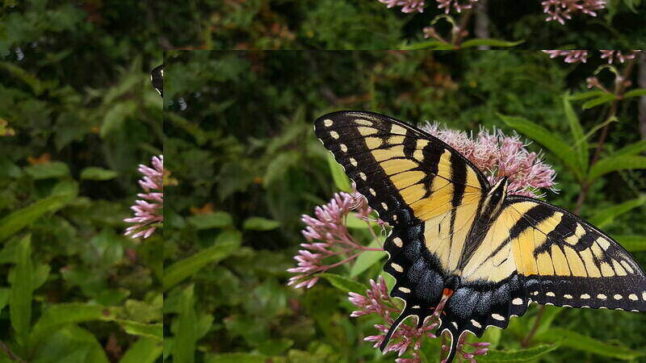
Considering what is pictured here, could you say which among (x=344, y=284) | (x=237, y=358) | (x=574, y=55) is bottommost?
(x=237, y=358)

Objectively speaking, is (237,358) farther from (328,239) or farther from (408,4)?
(408,4)

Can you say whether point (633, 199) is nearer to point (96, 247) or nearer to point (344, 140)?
point (344, 140)

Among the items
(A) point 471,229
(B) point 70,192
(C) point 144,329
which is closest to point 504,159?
(A) point 471,229

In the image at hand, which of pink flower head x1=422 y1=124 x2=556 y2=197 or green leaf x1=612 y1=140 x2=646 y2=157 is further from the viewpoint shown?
green leaf x1=612 y1=140 x2=646 y2=157

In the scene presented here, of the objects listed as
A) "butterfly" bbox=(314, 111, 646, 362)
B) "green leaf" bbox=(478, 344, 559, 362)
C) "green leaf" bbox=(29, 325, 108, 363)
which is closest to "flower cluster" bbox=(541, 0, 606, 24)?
"butterfly" bbox=(314, 111, 646, 362)

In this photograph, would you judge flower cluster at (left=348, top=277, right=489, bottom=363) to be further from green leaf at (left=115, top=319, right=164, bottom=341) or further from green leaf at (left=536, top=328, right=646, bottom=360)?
green leaf at (left=115, top=319, right=164, bottom=341)

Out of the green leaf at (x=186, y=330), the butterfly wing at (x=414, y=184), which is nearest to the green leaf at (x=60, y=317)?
the green leaf at (x=186, y=330)

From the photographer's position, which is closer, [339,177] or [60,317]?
Result: [339,177]

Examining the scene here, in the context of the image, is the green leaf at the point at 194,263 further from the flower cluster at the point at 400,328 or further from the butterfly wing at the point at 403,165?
the butterfly wing at the point at 403,165
